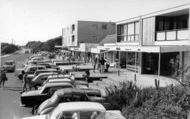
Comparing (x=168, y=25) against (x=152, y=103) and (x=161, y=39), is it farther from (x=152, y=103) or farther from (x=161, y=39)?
(x=152, y=103)

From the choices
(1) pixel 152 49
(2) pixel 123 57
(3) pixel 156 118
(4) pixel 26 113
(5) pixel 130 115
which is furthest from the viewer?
(2) pixel 123 57

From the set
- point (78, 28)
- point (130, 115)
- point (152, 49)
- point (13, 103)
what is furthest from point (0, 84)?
point (78, 28)

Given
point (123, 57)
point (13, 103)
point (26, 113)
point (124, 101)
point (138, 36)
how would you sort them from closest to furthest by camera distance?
point (124, 101) < point (26, 113) < point (13, 103) < point (138, 36) < point (123, 57)

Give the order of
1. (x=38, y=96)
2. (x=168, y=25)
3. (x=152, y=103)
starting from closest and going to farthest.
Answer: (x=152, y=103)
(x=38, y=96)
(x=168, y=25)

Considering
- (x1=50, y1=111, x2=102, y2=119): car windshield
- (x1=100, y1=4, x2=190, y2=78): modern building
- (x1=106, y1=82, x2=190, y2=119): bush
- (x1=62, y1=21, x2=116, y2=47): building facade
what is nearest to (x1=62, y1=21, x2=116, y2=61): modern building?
(x1=62, y1=21, x2=116, y2=47): building facade

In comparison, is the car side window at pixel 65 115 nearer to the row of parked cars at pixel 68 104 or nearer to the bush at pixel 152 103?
the row of parked cars at pixel 68 104

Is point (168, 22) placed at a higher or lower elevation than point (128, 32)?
higher

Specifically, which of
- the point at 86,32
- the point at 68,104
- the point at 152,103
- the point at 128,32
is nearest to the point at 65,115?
the point at 68,104

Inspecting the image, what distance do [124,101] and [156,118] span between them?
3.00m

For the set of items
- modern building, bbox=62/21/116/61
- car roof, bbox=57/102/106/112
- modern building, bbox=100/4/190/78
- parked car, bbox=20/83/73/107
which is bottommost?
parked car, bbox=20/83/73/107

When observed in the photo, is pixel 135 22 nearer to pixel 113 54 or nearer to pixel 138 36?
pixel 138 36

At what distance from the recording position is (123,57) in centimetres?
3391

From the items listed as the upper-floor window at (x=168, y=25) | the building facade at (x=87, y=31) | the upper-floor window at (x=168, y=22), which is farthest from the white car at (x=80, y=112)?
the building facade at (x=87, y=31)

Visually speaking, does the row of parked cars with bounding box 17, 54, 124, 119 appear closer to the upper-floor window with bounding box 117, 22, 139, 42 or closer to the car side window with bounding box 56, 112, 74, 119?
the car side window with bounding box 56, 112, 74, 119
